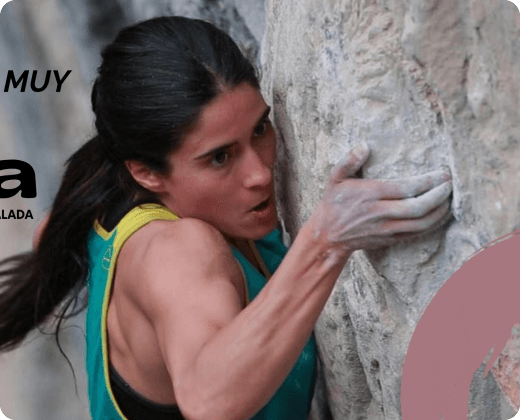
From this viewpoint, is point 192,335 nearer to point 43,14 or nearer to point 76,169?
point 76,169

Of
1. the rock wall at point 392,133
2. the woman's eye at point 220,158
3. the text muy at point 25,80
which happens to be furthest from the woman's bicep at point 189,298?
the text muy at point 25,80

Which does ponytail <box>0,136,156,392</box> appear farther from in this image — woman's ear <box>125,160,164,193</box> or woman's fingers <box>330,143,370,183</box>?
woman's fingers <box>330,143,370,183</box>

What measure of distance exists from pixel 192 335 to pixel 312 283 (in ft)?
0.55

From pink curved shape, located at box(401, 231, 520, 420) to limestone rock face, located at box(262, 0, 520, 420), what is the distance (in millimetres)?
24

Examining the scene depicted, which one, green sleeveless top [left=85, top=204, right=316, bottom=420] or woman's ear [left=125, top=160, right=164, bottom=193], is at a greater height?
woman's ear [left=125, top=160, right=164, bottom=193]

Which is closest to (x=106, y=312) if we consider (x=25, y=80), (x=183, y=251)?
(x=183, y=251)

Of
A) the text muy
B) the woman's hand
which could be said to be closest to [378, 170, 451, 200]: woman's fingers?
the woman's hand

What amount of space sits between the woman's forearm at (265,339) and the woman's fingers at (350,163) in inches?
2.9

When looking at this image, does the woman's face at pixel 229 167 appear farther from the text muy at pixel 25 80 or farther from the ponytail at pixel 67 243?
the text muy at pixel 25 80

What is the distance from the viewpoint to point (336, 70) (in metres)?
0.95

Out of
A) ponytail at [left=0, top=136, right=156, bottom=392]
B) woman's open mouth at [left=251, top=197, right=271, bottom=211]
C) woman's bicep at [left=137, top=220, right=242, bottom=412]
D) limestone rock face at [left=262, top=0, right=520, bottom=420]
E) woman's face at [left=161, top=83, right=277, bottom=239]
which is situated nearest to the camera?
limestone rock face at [left=262, top=0, right=520, bottom=420]

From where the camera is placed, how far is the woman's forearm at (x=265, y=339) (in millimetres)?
837

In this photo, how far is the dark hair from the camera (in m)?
1.04

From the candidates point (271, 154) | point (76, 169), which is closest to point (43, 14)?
point (76, 169)
